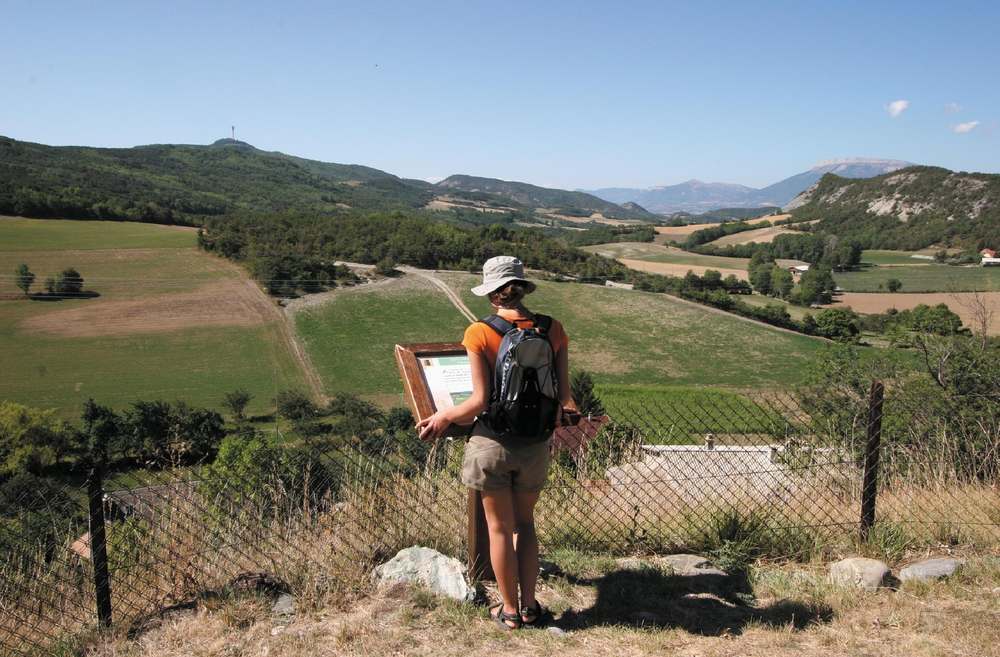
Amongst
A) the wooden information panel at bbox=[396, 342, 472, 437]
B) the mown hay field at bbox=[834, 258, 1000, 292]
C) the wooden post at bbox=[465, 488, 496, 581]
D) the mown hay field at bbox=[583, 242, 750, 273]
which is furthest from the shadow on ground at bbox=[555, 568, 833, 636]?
the mown hay field at bbox=[583, 242, 750, 273]

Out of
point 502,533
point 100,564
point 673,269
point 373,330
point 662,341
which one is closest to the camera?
point 502,533

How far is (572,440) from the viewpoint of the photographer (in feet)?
19.0

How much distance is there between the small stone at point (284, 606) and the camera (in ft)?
11.4

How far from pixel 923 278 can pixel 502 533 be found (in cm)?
8438

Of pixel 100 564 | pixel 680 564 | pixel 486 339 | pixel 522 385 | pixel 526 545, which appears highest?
pixel 486 339

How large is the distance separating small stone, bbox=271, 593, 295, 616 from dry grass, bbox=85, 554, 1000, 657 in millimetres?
49

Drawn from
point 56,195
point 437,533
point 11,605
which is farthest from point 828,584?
point 56,195

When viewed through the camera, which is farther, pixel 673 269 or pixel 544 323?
pixel 673 269

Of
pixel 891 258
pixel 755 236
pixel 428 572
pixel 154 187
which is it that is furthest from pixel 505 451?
pixel 154 187

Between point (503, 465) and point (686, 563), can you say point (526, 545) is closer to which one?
point (503, 465)

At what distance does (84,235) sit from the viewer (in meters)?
68.2

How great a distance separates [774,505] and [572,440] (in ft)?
5.67

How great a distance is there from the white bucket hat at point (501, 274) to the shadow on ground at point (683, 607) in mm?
1791

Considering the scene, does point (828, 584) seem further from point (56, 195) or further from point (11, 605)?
point (56, 195)
